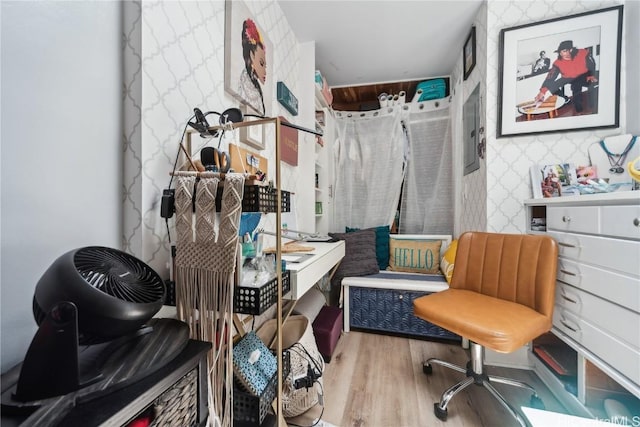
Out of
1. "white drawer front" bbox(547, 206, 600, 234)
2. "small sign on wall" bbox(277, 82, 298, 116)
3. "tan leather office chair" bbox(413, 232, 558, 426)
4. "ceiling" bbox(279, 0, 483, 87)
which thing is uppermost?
"ceiling" bbox(279, 0, 483, 87)

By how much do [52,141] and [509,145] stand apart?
7.54 feet

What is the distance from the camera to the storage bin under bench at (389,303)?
2.02 m

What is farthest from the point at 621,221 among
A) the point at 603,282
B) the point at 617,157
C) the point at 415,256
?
the point at 415,256

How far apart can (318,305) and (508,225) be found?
148 cm

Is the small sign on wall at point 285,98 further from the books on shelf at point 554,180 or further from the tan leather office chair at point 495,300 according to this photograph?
the books on shelf at point 554,180

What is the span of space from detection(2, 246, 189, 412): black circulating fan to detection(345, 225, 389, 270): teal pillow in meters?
2.14

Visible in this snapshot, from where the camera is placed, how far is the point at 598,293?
1097mm

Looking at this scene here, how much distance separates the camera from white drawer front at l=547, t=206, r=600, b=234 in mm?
1133

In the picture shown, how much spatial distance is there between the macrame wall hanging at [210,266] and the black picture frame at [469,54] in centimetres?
226

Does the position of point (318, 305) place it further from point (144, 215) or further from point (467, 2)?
point (467, 2)

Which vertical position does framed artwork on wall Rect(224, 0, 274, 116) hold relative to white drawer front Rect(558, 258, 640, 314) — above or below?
above

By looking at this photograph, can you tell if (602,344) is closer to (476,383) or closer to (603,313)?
(603,313)

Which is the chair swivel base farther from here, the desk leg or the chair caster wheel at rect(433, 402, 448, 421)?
the desk leg

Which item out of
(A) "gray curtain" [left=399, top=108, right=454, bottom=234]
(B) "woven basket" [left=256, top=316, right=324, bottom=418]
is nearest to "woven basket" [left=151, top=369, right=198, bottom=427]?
(B) "woven basket" [left=256, top=316, right=324, bottom=418]
